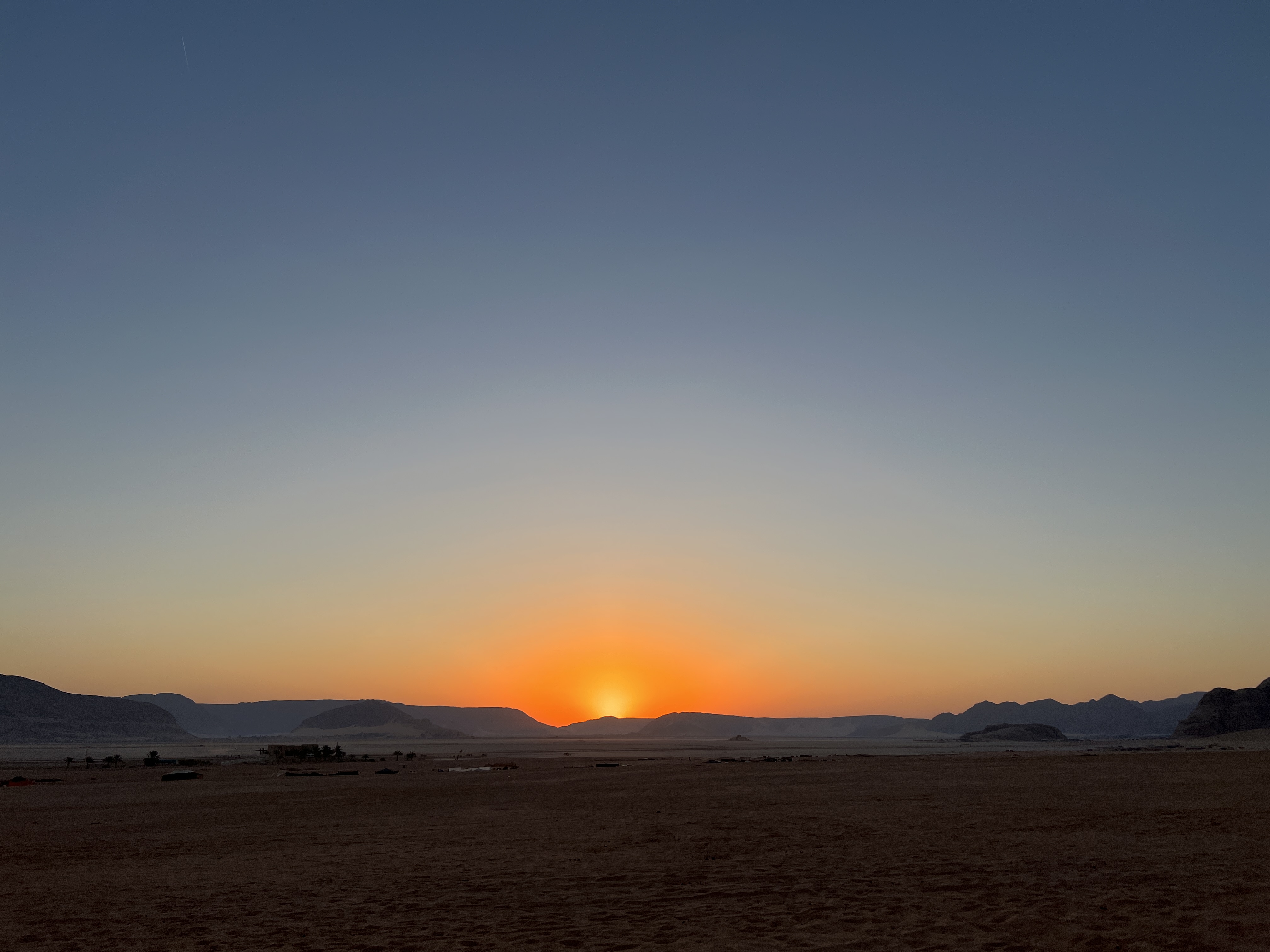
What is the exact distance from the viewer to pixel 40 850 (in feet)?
71.9

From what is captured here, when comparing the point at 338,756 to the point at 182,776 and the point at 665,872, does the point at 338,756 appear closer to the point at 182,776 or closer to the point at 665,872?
the point at 182,776

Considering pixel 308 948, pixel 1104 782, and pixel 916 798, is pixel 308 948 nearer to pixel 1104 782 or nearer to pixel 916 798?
pixel 916 798

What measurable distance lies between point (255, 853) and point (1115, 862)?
20.2m

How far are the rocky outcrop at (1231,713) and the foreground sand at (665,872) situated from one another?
6682 inches

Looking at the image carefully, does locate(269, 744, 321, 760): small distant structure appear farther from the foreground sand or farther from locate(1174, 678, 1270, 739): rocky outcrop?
locate(1174, 678, 1270, 739): rocky outcrop

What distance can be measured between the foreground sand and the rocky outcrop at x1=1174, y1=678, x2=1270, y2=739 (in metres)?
170

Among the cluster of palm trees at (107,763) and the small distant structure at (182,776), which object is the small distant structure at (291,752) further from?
the small distant structure at (182,776)

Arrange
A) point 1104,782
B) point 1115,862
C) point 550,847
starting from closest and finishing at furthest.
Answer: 1. point 1115,862
2. point 550,847
3. point 1104,782

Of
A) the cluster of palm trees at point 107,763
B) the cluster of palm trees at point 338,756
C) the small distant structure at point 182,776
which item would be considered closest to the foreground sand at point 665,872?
the small distant structure at point 182,776

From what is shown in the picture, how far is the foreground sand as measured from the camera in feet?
37.0

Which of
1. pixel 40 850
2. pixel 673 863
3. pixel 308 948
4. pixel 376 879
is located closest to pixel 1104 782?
pixel 673 863

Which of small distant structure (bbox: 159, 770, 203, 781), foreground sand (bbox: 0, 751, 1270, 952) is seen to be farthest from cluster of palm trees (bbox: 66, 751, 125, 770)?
foreground sand (bbox: 0, 751, 1270, 952)

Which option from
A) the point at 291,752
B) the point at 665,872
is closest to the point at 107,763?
the point at 291,752

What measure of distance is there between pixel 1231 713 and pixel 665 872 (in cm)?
20238
